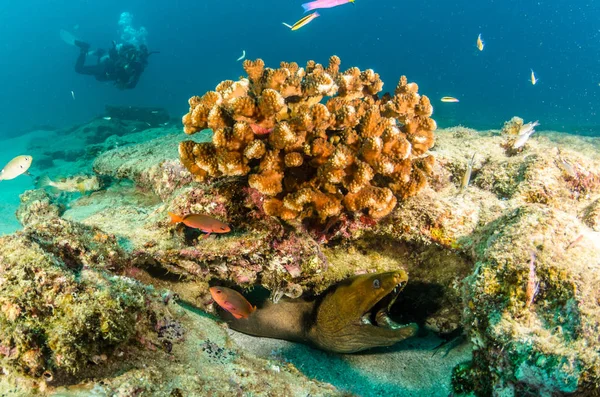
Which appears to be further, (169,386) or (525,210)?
(525,210)

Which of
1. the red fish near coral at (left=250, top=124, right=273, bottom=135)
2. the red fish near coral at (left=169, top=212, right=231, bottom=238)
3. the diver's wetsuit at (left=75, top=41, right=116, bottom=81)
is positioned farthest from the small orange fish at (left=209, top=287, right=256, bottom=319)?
the diver's wetsuit at (left=75, top=41, right=116, bottom=81)

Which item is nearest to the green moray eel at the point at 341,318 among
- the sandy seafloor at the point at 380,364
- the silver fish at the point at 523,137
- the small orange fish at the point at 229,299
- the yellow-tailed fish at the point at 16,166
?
the sandy seafloor at the point at 380,364

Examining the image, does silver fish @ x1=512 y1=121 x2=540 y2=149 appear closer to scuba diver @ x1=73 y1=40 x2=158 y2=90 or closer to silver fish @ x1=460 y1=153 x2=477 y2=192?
silver fish @ x1=460 y1=153 x2=477 y2=192

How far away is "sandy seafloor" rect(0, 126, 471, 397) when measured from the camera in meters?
2.79

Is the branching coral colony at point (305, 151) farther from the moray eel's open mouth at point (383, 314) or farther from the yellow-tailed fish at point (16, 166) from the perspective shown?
the yellow-tailed fish at point (16, 166)

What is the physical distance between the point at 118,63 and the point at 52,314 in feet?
67.9

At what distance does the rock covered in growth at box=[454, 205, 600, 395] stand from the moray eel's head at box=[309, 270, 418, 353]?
56 centimetres

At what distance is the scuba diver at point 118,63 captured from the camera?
58.5 feet

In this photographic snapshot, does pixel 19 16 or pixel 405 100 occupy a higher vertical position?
pixel 19 16

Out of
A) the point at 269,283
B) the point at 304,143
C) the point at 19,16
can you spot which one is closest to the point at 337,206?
the point at 304,143

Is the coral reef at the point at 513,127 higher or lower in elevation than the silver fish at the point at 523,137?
higher

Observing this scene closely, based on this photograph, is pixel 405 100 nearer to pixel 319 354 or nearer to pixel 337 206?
pixel 337 206

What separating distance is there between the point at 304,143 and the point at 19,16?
163 meters

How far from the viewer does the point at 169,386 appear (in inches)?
62.7
